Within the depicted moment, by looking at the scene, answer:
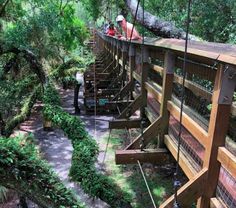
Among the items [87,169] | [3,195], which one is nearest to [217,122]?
[87,169]

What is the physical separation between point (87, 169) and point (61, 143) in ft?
12.8

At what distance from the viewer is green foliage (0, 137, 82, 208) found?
4.05m

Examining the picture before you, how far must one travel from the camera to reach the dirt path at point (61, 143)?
250 inches

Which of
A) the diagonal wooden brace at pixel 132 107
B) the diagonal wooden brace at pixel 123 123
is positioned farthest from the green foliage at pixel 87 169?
the diagonal wooden brace at pixel 132 107

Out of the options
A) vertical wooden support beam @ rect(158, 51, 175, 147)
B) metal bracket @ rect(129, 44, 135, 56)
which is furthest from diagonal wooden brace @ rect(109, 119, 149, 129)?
metal bracket @ rect(129, 44, 135, 56)

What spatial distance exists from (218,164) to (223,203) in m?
0.32

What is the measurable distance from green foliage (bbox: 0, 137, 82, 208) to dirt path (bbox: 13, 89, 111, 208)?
4.87ft

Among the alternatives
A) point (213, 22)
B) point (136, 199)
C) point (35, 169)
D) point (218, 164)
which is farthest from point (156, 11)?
point (218, 164)

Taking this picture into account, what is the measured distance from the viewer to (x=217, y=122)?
242cm

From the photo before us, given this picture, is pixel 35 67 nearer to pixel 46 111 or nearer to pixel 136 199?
pixel 46 111

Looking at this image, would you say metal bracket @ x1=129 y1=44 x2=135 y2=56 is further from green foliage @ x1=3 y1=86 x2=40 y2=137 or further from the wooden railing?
green foliage @ x1=3 y1=86 x2=40 y2=137

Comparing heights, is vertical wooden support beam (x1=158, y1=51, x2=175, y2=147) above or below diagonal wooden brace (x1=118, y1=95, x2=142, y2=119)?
above

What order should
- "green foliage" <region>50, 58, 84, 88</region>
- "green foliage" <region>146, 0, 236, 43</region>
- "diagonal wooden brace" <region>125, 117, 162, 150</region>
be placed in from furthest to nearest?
"green foliage" <region>50, 58, 84, 88</region> → "green foliage" <region>146, 0, 236, 43</region> → "diagonal wooden brace" <region>125, 117, 162, 150</region>

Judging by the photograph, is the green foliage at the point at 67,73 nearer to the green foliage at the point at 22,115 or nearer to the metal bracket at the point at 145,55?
the green foliage at the point at 22,115
